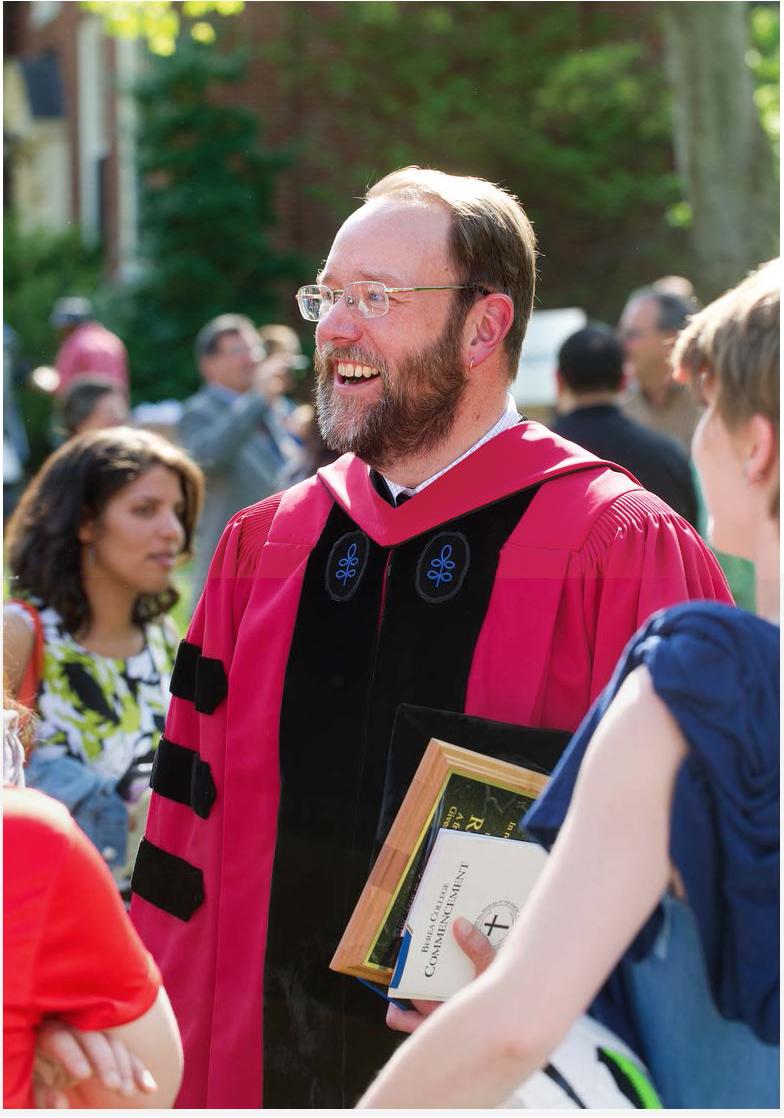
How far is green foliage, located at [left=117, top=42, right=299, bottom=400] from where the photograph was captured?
10.7 meters

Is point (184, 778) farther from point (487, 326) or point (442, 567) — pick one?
point (487, 326)

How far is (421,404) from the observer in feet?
8.36

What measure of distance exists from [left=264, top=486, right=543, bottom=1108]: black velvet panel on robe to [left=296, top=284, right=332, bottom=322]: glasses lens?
0.43 metres

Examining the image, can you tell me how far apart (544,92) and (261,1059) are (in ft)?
42.3

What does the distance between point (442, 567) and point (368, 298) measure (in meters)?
0.47

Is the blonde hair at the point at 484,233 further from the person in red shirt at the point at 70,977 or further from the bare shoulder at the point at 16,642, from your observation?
the bare shoulder at the point at 16,642

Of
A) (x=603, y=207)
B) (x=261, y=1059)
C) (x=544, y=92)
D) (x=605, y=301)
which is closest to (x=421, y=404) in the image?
(x=261, y=1059)

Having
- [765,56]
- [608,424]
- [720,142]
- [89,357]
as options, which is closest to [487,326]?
[608,424]

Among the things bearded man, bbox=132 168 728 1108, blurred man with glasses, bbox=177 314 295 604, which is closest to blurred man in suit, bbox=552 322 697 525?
blurred man with glasses, bbox=177 314 295 604

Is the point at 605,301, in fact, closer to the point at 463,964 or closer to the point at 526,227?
the point at 526,227

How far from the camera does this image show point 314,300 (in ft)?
8.57

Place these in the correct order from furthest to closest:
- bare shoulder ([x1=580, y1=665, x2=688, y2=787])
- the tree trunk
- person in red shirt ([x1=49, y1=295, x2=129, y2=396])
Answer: the tree trunk → person in red shirt ([x1=49, y1=295, x2=129, y2=396]) → bare shoulder ([x1=580, y1=665, x2=688, y2=787])

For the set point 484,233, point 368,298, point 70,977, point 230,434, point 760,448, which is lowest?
point 70,977

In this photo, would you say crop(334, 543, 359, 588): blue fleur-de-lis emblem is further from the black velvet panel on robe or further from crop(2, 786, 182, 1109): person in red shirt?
crop(2, 786, 182, 1109): person in red shirt
